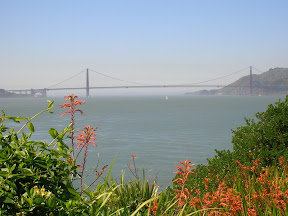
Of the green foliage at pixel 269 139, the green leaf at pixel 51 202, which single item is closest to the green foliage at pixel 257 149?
the green foliage at pixel 269 139

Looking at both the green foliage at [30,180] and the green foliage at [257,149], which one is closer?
the green foliage at [30,180]

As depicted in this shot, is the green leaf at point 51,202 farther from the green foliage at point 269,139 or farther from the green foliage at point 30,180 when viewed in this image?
the green foliage at point 269,139

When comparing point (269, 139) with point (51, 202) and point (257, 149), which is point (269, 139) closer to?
point (257, 149)

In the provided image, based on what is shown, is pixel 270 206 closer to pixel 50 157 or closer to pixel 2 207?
pixel 50 157

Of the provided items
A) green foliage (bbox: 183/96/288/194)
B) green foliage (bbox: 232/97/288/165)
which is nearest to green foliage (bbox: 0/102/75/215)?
green foliage (bbox: 183/96/288/194)

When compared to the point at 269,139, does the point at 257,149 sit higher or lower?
lower

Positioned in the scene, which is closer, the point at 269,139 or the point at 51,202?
the point at 51,202

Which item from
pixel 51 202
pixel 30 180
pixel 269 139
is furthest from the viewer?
pixel 269 139

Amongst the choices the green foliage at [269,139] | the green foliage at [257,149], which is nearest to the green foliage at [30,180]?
the green foliage at [257,149]

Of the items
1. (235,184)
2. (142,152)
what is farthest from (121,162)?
(235,184)

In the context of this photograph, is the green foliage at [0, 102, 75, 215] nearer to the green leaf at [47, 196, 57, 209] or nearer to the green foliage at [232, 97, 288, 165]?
the green leaf at [47, 196, 57, 209]

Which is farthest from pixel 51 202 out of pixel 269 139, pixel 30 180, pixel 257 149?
pixel 269 139

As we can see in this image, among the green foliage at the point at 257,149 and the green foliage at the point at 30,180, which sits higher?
the green foliage at the point at 30,180
